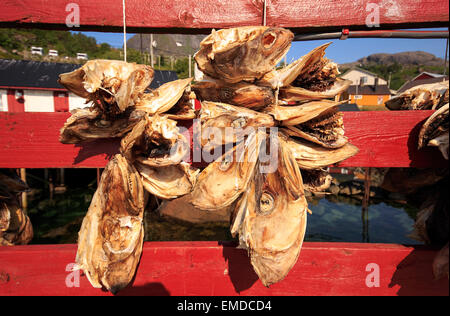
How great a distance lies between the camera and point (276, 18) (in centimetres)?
135

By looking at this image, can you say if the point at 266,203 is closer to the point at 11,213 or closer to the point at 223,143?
the point at 223,143

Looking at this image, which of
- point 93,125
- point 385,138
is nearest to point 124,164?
point 93,125

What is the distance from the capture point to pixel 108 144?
1.36m

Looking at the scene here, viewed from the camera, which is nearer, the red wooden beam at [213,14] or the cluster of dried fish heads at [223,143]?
the cluster of dried fish heads at [223,143]

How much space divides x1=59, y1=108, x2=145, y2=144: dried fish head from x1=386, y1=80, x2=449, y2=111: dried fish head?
5.73 ft

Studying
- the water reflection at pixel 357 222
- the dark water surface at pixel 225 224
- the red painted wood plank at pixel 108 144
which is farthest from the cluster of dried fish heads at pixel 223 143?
the water reflection at pixel 357 222

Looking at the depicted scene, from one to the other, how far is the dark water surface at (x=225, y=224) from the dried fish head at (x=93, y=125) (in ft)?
28.2

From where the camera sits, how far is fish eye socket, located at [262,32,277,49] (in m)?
0.98

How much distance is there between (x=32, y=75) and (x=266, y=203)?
2471 cm

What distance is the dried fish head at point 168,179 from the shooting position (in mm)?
1241

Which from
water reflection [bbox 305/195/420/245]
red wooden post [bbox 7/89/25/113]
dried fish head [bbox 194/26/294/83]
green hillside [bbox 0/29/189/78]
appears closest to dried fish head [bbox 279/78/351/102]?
dried fish head [bbox 194/26/294/83]

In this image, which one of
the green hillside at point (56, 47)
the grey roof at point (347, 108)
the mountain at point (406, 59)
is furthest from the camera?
the mountain at point (406, 59)

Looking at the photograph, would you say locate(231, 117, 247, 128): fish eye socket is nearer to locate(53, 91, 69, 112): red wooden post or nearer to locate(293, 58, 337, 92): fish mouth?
locate(293, 58, 337, 92): fish mouth

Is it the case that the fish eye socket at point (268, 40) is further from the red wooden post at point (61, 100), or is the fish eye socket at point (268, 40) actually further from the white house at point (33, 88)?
the red wooden post at point (61, 100)
